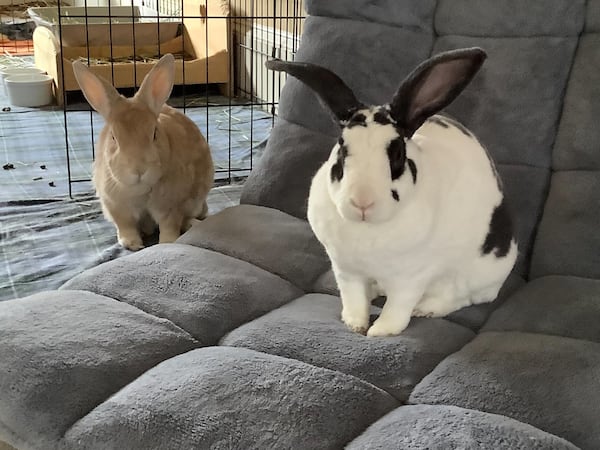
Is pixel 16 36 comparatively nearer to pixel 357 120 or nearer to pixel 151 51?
pixel 151 51

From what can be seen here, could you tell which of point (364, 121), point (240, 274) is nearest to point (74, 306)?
point (240, 274)

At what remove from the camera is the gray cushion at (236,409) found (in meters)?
0.90

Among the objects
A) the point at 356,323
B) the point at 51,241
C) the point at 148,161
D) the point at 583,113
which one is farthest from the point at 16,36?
the point at 356,323

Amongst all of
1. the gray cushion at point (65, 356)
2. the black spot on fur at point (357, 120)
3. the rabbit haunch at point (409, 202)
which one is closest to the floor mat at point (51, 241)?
the gray cushion at point (65, 356)

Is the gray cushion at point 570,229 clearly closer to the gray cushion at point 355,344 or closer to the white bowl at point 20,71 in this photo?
the gray cushion at point 355,344

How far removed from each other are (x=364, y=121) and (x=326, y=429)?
43 centimetres

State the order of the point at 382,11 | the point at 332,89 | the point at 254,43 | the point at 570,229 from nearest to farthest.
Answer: the point at 332,89 < the point at 570,229 < the point at 382,11 < the point at 254,43

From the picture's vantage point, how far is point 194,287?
130cm

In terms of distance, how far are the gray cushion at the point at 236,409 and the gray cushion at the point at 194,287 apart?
18 cm

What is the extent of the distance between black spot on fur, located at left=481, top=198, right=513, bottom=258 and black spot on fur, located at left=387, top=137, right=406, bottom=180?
251 mm

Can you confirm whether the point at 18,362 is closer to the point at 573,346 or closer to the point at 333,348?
the point at 333,348

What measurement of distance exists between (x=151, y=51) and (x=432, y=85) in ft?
11.7

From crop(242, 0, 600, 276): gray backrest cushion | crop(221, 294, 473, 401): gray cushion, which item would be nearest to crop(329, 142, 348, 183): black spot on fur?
crop(221, 294, 473, 401): gray cushion

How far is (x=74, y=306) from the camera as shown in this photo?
4.01 feet
